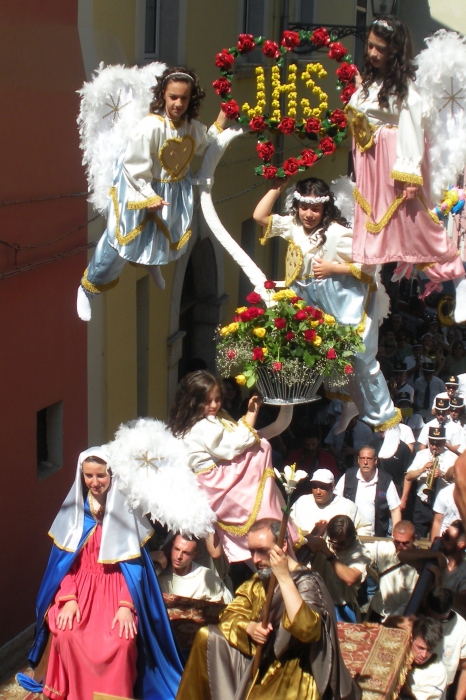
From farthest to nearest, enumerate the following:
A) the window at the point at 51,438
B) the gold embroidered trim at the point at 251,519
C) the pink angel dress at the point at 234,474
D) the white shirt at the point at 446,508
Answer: the window at the point at 51,438 < the white shirt at the point at 446,508 < the gold embroidered trim at the point at 251,519 < the pink angel dress at the point at 234,474

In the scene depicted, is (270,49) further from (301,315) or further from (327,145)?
Answer: (301,315)

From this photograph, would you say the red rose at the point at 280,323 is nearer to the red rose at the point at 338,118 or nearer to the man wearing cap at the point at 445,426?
the red rose at the point at 338,118


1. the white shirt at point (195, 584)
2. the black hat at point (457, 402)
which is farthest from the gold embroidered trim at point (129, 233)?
the black hat at point (457, 402)

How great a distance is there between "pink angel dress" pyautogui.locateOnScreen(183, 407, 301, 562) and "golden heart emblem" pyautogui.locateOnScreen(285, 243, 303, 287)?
30.7 inches

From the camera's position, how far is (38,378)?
887 cm

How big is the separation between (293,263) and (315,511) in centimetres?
217

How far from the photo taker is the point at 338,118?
619cm

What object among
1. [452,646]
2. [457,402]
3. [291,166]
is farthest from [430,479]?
[291,166]

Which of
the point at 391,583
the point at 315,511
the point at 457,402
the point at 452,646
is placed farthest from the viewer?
the point at 457,402

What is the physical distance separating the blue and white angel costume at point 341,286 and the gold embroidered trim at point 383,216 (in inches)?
10.0

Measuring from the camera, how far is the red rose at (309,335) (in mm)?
6066

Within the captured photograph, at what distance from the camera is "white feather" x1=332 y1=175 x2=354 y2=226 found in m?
6.76

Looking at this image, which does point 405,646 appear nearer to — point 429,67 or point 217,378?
point 217,378

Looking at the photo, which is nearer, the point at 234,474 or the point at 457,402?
the point at 234,474
